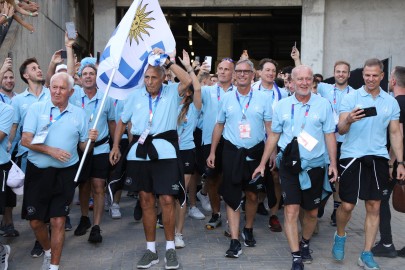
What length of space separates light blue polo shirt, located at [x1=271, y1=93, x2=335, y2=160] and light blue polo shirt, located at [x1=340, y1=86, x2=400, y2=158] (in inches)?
10.4

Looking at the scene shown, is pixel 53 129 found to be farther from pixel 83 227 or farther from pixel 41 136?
pixel 83 227

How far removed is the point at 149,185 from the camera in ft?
18.6

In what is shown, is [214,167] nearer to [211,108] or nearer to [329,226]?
[211,108]

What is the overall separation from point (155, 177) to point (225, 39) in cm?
2109

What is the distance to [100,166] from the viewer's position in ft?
21.9

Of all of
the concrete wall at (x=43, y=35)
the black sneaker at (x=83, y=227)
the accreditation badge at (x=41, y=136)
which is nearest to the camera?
the accreditation badge at (x=41, y=136)

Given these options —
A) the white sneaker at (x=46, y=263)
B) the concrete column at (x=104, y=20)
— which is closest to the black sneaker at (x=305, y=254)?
the white sneaker at (x=46, y=263)

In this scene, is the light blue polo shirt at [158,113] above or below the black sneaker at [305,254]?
above

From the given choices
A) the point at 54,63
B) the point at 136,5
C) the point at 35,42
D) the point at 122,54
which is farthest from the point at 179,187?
the point at 35,42

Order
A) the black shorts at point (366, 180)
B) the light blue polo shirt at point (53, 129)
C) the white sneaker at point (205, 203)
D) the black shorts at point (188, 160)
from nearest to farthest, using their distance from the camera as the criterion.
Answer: the light blue polo shirt at point (53, 129) → the black shorts at point (366, 180) → the black shorts at point (188, 160) → the white sneaker at point (205, 203)

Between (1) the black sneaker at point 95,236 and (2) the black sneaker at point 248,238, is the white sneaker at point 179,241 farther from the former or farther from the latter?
(1) the black sneaker at point 95,236

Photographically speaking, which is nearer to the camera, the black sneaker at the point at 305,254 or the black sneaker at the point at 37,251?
the black sneaker at the point at 305,254

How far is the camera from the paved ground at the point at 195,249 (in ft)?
19.0

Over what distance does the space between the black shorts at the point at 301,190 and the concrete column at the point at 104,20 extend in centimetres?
1179
